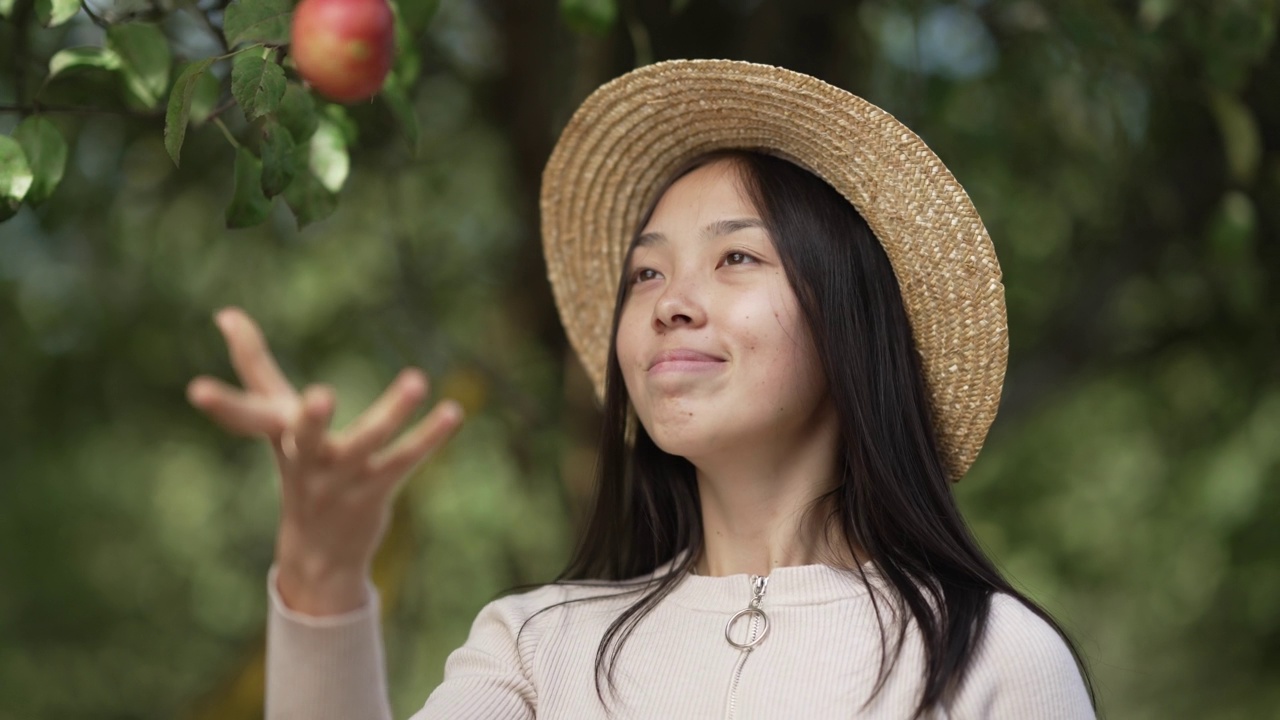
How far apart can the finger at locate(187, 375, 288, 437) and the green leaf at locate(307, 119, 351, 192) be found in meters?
0.50

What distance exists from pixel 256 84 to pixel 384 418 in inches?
16.1

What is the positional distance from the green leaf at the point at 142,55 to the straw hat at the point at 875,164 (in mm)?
750

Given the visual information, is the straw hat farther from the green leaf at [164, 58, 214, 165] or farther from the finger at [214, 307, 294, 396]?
the finger at [214, 307, 294, 396]

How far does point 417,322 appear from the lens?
4137 mm

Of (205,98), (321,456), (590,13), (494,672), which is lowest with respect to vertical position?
(494,672)

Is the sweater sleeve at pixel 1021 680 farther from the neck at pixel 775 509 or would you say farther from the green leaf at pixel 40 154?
the green leaf at pixel 40 154

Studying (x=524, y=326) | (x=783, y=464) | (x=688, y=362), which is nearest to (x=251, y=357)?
(x=688, y=362)

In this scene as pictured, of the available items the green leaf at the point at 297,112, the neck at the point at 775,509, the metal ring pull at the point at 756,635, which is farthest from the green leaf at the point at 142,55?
the metal ring pull at the point at 756,635

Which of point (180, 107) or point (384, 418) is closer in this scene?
point (384, 418)

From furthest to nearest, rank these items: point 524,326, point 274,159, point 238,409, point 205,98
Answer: point 524,326 < point 205,98 < point 274,159 < point 238,409

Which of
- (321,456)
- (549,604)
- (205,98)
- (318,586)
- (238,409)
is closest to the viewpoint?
(238,409)

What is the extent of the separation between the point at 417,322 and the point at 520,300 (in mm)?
365

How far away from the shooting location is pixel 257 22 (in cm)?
152

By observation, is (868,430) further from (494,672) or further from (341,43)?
(341,43)
